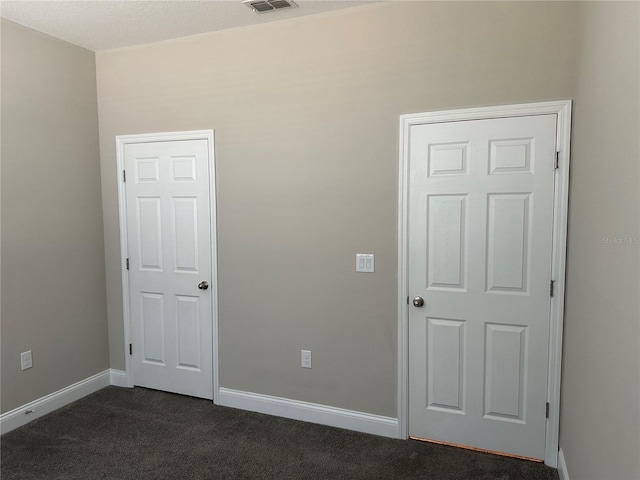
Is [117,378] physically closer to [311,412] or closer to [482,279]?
[311,412]

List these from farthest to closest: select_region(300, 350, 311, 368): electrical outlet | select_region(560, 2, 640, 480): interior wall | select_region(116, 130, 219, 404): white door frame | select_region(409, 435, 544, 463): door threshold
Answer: select_region(116, 130, 219, 404): white door frame
select_region(300, 350, 311, 368): electrical outlet
select_region(409, 435, 544, 463): door threshold
select_region(560, 2, 640, 480): interior wall

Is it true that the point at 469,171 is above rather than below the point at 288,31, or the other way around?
below

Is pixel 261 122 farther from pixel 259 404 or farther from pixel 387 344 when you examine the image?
pixel 259 404

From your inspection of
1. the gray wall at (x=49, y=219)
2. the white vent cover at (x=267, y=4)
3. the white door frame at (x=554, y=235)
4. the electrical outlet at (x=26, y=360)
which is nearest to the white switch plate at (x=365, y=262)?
the white door frame at (x=554, y=235)

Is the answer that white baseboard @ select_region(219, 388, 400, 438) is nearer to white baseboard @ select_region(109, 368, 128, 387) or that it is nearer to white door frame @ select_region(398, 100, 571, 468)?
white door frame @ select_region(398, 100, 571, 468)

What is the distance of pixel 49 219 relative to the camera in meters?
3.12

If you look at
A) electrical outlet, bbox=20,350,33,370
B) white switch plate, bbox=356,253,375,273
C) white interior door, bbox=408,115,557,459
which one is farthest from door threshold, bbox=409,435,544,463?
electrical outlet, bbox=20,350,33,370

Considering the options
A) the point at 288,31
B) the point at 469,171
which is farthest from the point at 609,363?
the point at 288,31

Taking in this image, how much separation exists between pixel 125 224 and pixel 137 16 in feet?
5.10

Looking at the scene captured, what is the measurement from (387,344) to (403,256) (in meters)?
0.59

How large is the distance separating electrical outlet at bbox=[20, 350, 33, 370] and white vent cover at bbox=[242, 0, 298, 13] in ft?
9.13

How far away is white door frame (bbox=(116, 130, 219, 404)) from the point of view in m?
3.14

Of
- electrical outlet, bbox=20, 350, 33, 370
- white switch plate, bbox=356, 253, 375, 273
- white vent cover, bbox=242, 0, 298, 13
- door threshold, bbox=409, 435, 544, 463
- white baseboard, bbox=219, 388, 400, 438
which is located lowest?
door threshold, bbox=409, 435, 544, 463

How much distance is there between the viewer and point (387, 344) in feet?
9.09
